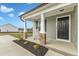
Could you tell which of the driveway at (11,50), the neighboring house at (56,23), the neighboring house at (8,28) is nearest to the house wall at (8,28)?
the neighboring house at (8,28)

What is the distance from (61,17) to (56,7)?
294 centimetres

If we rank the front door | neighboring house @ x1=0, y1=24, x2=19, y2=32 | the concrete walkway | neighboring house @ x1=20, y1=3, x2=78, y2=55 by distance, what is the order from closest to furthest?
1. the concrete walkway
2. neighboring house @ x1=20, y1=3, x2=78, y2=55
3. neighboring house @ x1=0, y1=24, x2=19, y2=32
4. the front door

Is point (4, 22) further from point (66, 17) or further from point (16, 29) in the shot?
point (66, 17)

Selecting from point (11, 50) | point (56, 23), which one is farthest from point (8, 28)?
point (56, 23)

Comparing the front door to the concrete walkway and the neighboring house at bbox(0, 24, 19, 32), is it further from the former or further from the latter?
the neighboring house at bbox(0, 24, 19, 32)

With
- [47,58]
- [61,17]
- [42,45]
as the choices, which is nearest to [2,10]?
[42,45]

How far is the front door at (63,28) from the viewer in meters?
9.92

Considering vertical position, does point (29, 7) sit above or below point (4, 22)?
above

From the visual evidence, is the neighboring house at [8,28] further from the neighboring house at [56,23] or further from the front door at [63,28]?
the front door at [63,28]

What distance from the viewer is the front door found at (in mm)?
9922

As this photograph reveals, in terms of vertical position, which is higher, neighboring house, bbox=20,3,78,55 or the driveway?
neighboring house, bbox=20,3,78,55

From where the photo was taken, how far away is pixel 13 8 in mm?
9062

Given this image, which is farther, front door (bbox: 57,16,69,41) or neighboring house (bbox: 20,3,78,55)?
front door (bbox: 57,16,69,41)

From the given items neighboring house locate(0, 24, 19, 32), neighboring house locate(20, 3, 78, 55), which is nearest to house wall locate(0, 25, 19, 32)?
neighboring house locate(0, 24, 19, 32)
